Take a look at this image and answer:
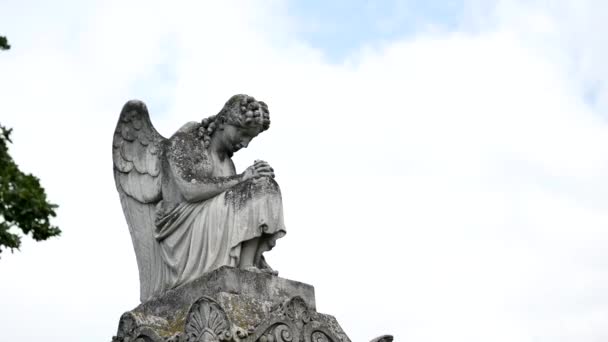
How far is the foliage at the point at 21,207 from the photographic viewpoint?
12.4m

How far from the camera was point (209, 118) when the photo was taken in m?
17.7

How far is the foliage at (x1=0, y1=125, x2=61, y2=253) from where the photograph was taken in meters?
12.4

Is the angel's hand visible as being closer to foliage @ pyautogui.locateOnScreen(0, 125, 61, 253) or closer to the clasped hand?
the clasped hand

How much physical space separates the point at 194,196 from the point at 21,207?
4738 mm

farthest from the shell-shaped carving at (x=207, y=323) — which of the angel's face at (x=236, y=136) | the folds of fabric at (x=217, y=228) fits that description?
the angel's face at (x=236, y=136)

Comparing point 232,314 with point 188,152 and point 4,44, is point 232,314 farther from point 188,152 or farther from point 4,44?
point 4,44

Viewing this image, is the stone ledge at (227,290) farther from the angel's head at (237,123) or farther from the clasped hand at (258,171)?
the angel's head at (237,123)

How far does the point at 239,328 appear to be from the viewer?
607 inches

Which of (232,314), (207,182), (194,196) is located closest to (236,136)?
(207,182)

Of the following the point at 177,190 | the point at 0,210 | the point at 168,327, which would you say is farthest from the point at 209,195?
the point at 0,210

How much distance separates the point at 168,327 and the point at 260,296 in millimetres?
1165

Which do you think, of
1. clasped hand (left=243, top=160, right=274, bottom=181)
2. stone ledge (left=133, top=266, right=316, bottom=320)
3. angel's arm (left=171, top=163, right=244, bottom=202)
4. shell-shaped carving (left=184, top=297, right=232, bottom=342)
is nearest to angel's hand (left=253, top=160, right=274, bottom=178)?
clasped hand (left=243, top=160, right=274, bottom=181)

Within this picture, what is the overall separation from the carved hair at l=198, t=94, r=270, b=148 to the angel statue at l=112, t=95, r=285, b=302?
0.01 meters

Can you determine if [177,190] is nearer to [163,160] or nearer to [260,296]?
[163,160]
